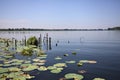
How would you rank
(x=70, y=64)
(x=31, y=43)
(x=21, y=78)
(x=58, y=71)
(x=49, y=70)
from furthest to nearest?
(x=31, y=43)
(x=70, y=64)
(x=49, y=70)
(x=58, y=71)
(x=21, y=78)

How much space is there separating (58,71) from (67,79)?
1.59 m

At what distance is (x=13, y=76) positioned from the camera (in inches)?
→ 373

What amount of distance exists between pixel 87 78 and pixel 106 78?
1322 mm

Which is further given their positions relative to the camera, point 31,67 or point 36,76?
point 31,67

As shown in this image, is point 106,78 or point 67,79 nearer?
point 67,79

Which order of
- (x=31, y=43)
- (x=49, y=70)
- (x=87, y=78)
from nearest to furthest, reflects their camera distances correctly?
1. (x=87, y=78)
2. (x=49, y=70)
3. (x=31, y=43)

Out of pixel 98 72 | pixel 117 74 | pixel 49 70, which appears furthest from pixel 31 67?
pixel 117 74

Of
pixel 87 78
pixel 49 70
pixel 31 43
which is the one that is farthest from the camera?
pixel 31 43

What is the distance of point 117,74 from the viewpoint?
37.2 ft

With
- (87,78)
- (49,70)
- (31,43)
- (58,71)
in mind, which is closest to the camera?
(87,78)

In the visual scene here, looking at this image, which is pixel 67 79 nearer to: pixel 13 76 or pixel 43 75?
pixel 43 75

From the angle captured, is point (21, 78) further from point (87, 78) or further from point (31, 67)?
point (87, 78)

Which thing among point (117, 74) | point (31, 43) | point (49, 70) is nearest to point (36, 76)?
point (49, 70)

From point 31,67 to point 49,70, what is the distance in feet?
4.62
